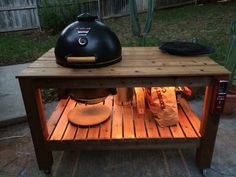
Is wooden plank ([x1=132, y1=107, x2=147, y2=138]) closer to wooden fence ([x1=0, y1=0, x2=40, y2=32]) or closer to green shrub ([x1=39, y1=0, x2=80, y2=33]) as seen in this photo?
green shrub ([x1=39, y1=0, x2=80, y2=33])

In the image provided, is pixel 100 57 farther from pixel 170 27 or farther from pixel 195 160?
pixel 170 27

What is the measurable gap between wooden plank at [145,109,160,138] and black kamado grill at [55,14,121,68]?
597mm

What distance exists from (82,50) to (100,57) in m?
0.12

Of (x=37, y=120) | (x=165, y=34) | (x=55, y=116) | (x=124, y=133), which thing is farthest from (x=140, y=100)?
(x=165, y=34)

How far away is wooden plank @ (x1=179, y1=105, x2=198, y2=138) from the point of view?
1704 millimetres

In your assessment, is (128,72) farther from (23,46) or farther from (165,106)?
Result: (23,46)

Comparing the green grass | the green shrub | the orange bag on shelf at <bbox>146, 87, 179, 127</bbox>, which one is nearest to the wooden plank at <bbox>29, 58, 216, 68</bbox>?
the orange bag on shelf at <bbox>146, 87, 179, 127</bbox>

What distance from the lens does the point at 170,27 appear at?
623cm

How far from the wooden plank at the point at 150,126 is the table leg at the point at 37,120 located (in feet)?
2.47

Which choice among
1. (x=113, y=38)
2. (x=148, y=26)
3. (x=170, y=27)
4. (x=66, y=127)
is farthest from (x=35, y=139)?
(x=170, y=27)

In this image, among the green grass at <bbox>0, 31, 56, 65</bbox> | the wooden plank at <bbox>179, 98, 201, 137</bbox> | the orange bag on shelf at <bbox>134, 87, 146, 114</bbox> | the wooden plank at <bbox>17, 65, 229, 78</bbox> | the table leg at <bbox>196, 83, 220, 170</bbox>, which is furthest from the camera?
the green grass at <bbox>0, 31, 56, 65</bbox>

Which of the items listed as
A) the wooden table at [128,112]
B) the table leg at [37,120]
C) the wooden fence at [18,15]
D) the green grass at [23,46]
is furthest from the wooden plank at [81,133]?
the wooden fence at [18,15]

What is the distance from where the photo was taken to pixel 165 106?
176cm

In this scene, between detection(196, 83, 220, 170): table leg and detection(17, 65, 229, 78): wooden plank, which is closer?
detection(17, 65, 229, 78): wooden plank
